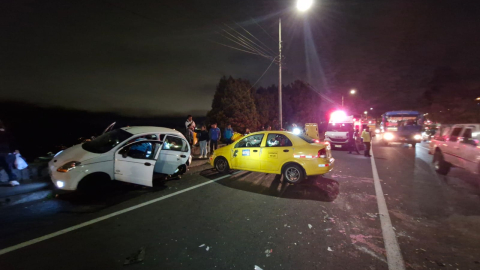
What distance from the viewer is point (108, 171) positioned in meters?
5.66

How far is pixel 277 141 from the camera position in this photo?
721cm

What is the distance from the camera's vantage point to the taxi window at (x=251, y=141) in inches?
296

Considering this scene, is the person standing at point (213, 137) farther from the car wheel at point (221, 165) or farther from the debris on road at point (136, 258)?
the debris on road at point (136, 258)

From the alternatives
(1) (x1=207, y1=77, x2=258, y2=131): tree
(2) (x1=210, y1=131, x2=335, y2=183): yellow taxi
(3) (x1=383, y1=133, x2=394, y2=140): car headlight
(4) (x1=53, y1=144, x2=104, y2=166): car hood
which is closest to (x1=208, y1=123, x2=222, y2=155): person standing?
(2) (x1=210, y1=131, x2=335, y2=183): yellow taxi

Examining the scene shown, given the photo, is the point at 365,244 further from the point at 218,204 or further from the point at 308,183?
the point at 308,183

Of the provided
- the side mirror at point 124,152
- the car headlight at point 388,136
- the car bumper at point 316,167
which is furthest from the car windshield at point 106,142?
the car headlight at point 388,136

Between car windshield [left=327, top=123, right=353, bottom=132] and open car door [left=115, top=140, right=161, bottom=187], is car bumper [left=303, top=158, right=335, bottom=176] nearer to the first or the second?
open car door [left=115, top=140, right=161, bottom=187]

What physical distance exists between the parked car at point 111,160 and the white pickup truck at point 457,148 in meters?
8.74

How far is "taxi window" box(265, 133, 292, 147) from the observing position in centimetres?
705

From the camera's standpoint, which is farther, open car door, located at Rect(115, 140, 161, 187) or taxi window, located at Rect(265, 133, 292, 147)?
taxi window, located at Rect(265, 133, 292, 147)

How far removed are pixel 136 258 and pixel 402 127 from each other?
910 inches

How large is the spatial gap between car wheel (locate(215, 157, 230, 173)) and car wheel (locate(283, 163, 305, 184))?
2.18 meters

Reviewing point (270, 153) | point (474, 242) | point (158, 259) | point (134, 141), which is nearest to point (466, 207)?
point (474, 242)

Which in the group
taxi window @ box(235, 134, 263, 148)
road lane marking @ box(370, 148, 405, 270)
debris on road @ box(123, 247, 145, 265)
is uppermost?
taxi window @ box(235, 134, 263, 148)
